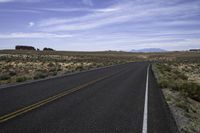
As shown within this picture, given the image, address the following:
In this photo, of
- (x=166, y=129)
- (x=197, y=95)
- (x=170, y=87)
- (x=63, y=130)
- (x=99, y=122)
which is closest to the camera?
(x=63, y=130)

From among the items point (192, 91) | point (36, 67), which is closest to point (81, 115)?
point (192, 91)

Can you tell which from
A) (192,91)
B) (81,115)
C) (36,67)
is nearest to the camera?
(81,115)

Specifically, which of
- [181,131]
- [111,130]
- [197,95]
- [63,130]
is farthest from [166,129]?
[197,95]

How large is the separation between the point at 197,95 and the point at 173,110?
5636mm

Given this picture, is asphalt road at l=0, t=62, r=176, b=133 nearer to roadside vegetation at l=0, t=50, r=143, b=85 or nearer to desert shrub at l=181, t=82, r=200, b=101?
desert shrub at l=181, t=82, r=200, b=101

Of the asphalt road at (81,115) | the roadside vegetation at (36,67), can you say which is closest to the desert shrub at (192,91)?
the asphalt road at (81,115)

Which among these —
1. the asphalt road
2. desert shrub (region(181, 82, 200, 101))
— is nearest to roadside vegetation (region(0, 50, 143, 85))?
the asphalt road

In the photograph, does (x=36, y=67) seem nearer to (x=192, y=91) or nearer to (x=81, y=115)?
(x=192, y=91)

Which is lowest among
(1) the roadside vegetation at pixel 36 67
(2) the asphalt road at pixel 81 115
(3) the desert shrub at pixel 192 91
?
(1) the roadside vegetation at pixel 36 67

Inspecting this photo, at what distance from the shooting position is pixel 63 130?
7.62m

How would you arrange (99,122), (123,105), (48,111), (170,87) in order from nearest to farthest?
(99,122) → (48,111) → (123,105) → (170,87)

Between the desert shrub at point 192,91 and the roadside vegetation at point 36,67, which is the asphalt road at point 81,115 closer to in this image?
the desert shrub at point 192,91

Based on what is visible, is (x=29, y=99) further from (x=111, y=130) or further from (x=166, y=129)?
(x=166, y=129)

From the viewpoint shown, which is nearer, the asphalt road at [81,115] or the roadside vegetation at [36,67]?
the asphalt road at [81,115]
